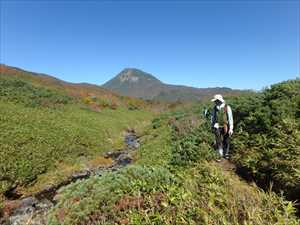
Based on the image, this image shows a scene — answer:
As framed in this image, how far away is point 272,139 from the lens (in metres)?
10.3

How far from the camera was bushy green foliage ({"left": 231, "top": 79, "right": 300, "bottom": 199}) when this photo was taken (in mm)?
8344

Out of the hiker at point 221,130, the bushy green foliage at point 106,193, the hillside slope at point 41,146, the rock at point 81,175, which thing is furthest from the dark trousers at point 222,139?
the hillside slope at point 41,146

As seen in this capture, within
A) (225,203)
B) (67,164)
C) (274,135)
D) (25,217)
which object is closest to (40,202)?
(25,217)

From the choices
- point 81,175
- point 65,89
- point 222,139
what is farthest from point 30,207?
point 65,89

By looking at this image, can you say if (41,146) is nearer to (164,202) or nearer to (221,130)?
(221,130)

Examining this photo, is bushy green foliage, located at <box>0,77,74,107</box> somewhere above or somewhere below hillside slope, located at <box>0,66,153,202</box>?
above

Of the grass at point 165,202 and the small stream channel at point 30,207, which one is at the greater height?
the grass at point 165,202

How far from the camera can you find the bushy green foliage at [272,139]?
8344 mm

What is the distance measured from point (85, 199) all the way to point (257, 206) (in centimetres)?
432

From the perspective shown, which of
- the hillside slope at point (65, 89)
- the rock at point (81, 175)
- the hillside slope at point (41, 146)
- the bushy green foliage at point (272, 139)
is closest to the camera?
the bushy green foliage at point (272, 139)

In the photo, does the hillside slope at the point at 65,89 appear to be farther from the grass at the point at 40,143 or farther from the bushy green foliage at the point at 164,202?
the bushy green foliage at the point at 164,202

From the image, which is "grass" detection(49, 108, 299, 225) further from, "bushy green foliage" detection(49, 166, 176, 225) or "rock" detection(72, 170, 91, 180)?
"rock" detection(72, 170, 91, 180)

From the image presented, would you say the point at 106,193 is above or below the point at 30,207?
above

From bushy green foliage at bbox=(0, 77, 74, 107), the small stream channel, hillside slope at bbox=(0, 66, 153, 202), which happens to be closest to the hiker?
the small stream channel
